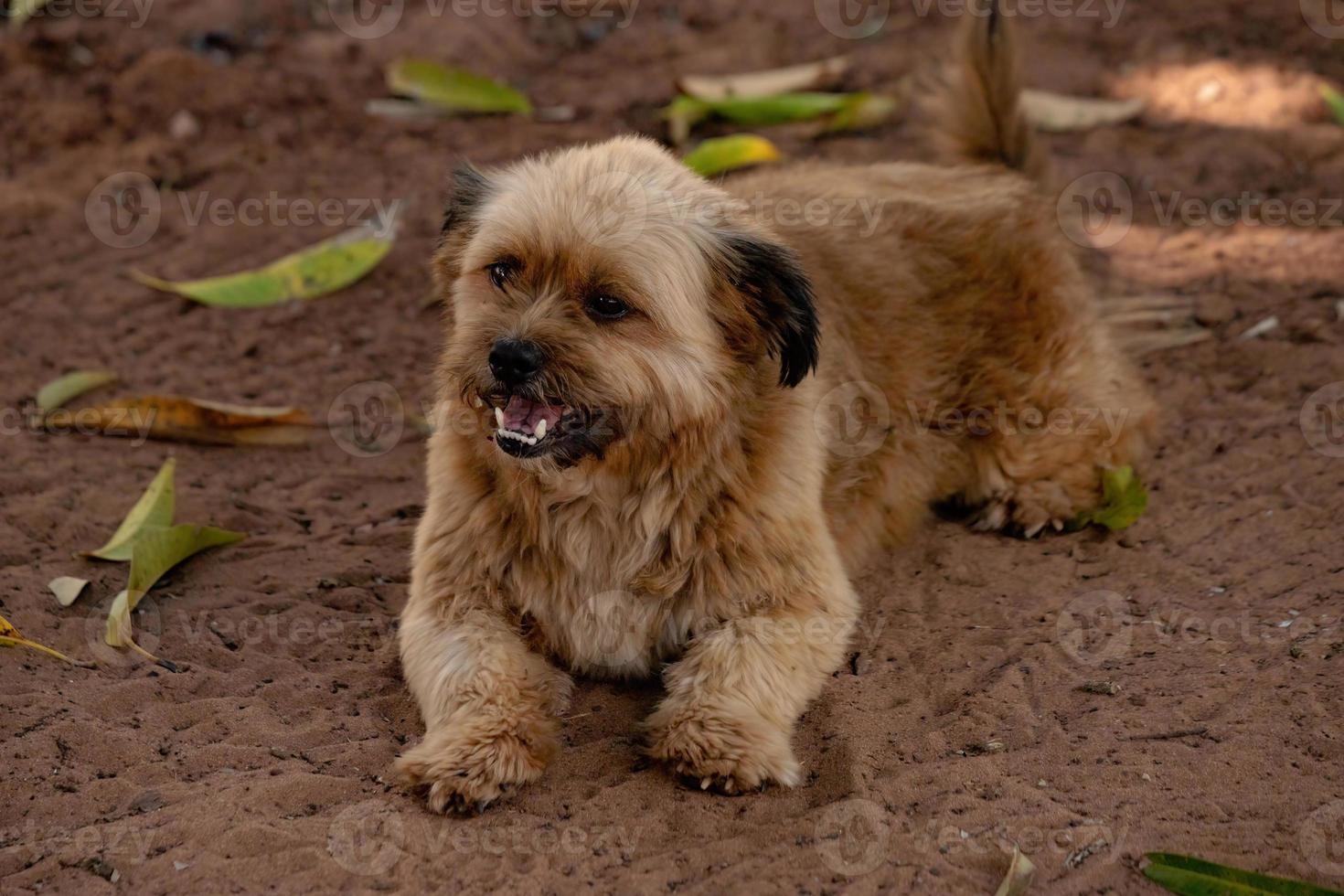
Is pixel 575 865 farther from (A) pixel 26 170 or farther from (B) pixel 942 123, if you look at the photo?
(A) pixel 26 170

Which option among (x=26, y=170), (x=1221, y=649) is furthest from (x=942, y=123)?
(x=26, y=170)

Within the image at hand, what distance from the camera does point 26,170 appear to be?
28.7 feet

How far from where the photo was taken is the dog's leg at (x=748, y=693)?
4.27 metres

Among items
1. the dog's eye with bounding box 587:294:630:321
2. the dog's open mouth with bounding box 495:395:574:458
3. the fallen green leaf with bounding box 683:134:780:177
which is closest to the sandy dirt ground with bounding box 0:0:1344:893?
the fallen green leaf with bounding box 683:134:780:177

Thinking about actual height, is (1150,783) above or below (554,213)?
below

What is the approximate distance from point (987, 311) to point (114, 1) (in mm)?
6909
